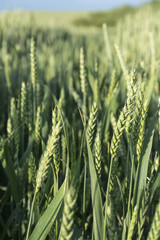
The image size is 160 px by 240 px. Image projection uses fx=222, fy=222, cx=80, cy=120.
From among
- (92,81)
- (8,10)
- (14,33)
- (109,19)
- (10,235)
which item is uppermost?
(109,19)

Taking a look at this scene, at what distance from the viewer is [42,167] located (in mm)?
332

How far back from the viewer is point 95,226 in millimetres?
324

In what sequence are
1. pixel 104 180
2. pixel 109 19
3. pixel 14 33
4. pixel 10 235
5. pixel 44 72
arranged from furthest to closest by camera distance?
pixel 109 19, pixel 14 33, pixel 44 72, pixel 104 180, pixel 10 235

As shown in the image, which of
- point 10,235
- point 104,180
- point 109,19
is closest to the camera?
point 10,235

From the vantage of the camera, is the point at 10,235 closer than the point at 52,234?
No

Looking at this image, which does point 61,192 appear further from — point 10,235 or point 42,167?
point 10,235

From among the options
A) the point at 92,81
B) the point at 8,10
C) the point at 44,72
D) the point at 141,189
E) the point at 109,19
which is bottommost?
the point at 141,189

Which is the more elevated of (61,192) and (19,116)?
(19,116)

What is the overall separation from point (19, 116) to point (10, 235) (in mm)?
272

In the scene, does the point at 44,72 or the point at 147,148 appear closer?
the point at 147,148

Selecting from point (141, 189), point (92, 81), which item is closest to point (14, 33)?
point (92, 81)

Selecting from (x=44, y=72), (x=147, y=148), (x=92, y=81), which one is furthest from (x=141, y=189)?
(x=44, y=72)

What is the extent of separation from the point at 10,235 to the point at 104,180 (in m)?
0.26

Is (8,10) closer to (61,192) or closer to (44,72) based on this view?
(44,72)
